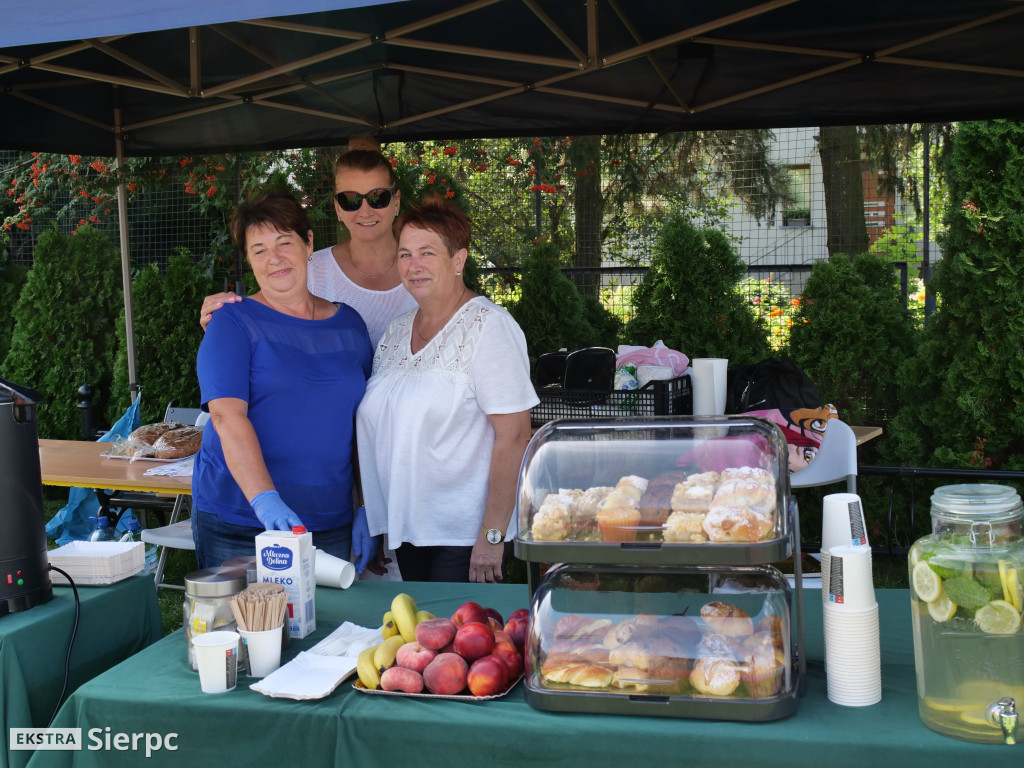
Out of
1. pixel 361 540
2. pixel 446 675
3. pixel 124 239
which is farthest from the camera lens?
pixel 124 239

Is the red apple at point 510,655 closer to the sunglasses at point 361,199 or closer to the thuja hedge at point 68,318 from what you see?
the sunglasses at point 361,199

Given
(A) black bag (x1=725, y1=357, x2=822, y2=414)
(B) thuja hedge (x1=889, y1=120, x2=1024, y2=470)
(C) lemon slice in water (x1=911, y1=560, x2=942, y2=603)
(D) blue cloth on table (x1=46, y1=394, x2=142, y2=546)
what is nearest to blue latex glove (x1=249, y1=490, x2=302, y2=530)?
(C) lemon slice in water (x1=911, y1=560, x2=942, y2=603)

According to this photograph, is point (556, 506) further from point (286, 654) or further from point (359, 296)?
point (359, 296)

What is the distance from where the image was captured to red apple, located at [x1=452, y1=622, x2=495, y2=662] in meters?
1.70

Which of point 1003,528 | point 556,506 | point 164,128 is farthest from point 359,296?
point 164,128

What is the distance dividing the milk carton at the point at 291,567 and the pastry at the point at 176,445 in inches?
108

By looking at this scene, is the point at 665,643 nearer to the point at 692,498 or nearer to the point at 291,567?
the point at 692,498

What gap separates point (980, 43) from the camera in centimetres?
351

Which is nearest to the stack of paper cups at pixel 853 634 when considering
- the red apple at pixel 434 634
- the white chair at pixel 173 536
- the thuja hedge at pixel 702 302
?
the red apple at pixel 434 634

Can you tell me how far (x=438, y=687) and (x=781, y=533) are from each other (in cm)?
68

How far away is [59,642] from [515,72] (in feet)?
10.3

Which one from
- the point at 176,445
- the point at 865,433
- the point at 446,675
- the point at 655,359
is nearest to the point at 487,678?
the point at 446,675

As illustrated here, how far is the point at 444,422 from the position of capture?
2.56 meters

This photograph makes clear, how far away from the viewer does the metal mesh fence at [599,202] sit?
790 cm
